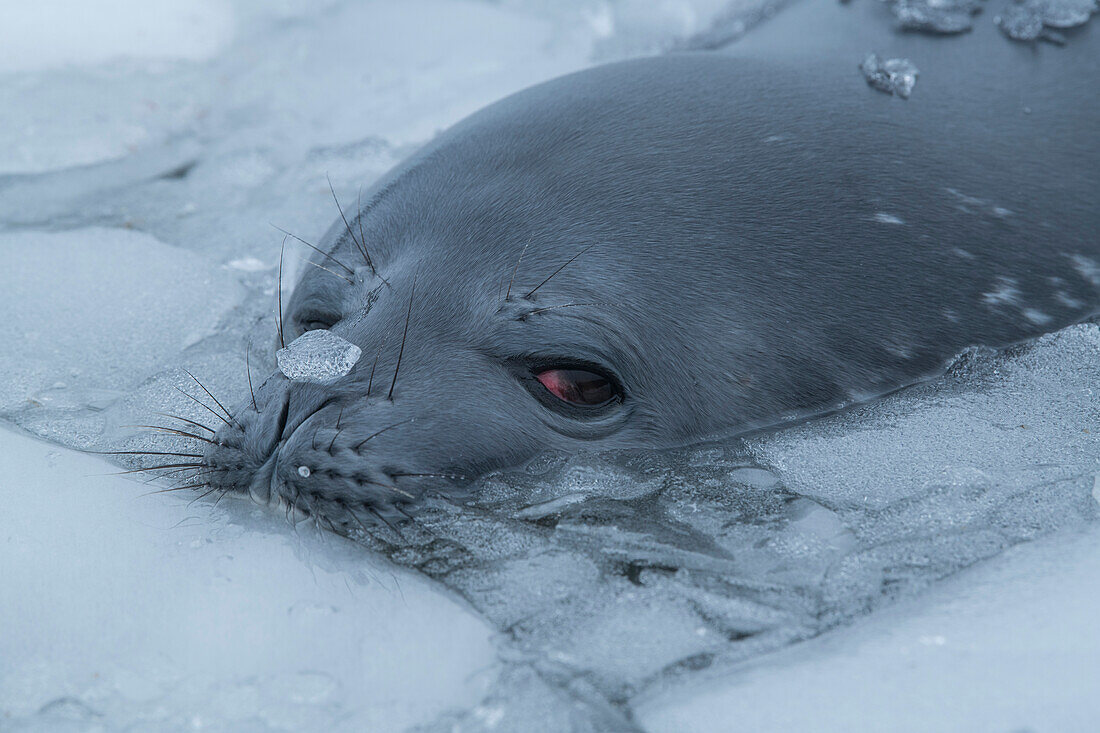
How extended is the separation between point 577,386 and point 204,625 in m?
0.89

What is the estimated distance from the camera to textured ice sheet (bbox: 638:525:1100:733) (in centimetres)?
158

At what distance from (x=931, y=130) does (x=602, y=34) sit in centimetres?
261

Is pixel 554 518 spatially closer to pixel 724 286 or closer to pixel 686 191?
pixel 724 286

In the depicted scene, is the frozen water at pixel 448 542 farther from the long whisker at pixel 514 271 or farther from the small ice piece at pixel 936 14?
the long whisker at pixel 514 271

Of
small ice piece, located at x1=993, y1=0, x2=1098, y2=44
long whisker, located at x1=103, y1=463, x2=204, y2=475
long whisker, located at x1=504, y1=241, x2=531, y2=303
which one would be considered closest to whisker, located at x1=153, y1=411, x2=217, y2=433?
long whisker, located at x1=103, y1=463, x2=204, y2=475

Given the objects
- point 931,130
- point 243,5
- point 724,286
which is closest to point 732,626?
point 724,286

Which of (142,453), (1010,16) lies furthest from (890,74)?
(142,453)

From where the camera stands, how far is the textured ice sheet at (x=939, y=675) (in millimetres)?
1581

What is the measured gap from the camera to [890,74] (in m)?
2.90

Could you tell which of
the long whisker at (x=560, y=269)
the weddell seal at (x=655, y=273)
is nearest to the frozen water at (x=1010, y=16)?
the weddell seal at (x=655, y=273)

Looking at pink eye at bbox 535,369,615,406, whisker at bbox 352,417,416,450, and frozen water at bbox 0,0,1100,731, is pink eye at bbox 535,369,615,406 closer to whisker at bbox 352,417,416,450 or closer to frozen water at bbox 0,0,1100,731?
frozen water at bbox 0,0,1100,731

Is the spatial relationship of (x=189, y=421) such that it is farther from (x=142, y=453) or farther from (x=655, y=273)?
(x=655, y=273)

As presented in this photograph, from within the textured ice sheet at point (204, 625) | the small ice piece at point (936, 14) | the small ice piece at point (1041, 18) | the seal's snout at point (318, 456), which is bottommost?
the textured ice sheet at point (204, 625)

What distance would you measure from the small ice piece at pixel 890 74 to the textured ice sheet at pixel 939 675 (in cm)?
153
